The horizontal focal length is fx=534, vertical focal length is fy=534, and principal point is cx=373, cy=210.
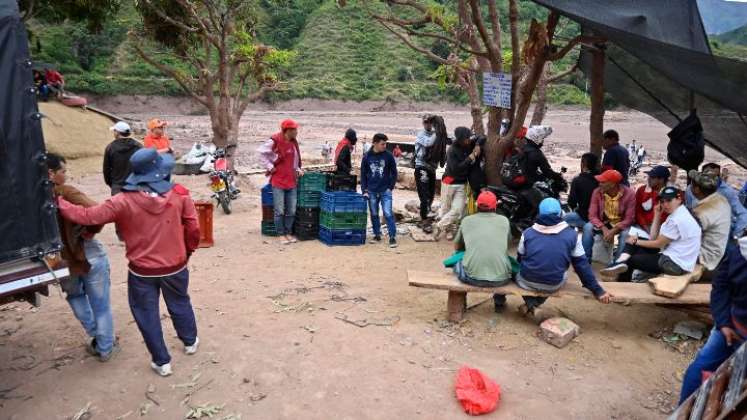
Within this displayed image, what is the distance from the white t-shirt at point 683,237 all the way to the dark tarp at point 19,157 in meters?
5.13

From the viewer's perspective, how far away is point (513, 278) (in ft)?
16.7

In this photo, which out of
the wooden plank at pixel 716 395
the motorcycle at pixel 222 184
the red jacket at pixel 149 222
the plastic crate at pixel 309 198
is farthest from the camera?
the motorcycle at pixel 222 184

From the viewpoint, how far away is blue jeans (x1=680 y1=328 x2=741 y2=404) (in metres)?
3.28

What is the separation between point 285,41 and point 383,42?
10.3 meters

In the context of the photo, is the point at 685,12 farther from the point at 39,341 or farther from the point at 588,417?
the point at 39,341

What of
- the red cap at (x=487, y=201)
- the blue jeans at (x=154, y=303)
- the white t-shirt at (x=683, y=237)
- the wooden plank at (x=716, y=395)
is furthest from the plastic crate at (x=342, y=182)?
the wooden plank at (x=716, y=395)

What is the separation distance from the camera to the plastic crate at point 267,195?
797 cm

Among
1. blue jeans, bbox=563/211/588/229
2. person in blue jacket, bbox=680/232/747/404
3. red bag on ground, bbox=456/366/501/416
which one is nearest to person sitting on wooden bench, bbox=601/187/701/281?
blue jeans, bbox=563/211/588/229

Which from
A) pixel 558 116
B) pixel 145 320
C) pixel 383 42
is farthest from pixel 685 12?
pixel 383 42

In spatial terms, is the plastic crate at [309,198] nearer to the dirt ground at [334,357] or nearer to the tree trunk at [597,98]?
the dirt ground at [334,357]

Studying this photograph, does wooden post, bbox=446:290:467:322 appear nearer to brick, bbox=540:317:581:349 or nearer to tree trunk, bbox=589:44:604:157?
brick, bbox=540:317:581:349

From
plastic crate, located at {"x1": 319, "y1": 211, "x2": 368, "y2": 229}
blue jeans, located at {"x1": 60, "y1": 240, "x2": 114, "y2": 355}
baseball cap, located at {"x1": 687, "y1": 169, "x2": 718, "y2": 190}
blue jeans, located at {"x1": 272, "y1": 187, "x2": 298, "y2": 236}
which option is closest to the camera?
blue jeans, located at {"x1": 60, "y1": 240, "x2": 114, "y2": 355}

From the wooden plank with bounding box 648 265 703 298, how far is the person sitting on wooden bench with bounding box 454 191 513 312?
4.26 ft

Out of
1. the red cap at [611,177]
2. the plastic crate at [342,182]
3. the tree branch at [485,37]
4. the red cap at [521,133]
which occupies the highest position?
the tree branch at [485,37]
